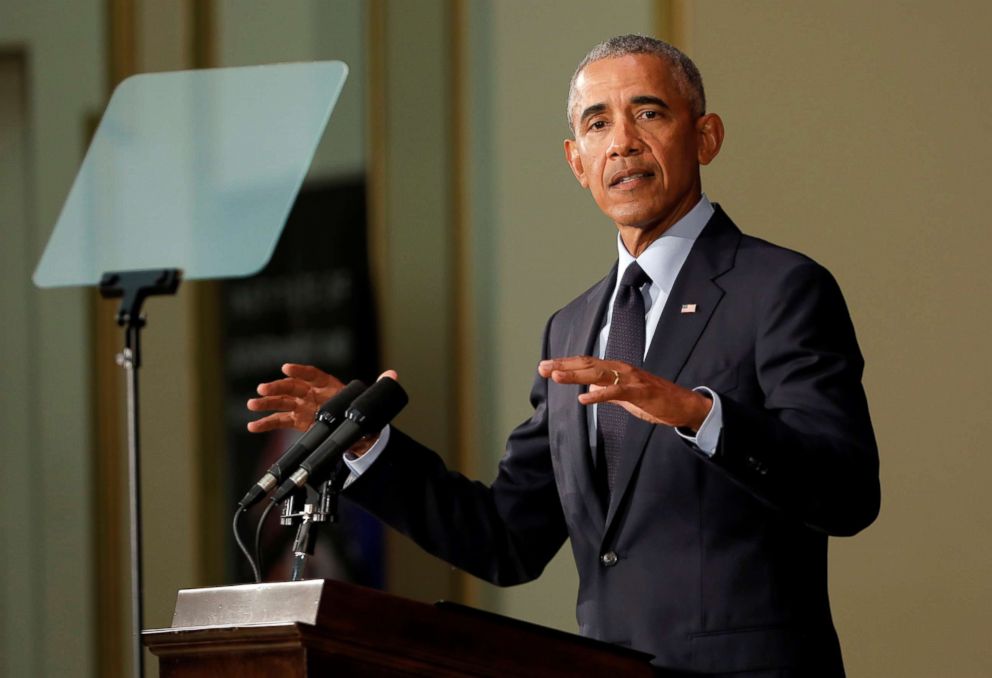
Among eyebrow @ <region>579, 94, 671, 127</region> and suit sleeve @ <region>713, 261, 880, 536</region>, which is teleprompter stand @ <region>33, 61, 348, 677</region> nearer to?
eyebrow @ <region>579, 94, 671, 127</region>

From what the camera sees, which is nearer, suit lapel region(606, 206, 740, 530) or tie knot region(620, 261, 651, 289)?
suit lapel region(606, 206, 740, 530)

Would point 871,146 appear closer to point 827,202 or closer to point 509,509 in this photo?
point 827,202

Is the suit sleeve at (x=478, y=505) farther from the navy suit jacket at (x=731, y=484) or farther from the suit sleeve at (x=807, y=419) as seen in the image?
the suit sleeve at (x=807, y=419)

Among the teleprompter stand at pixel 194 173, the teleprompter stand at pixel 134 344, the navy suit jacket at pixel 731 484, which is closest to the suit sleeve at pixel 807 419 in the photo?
the navy suit jacket at pixel 731 484

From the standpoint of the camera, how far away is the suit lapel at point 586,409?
6.98ft

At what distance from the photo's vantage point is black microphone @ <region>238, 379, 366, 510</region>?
1834 mm

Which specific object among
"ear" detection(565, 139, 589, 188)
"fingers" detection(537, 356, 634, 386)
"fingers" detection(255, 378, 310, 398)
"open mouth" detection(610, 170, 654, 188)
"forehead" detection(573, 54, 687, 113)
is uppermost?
"forehead" detection(573, 54, 687, 113)

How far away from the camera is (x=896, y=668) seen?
3502 millimetres

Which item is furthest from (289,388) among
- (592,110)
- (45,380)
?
(45,380)

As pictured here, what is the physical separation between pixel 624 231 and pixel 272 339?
2.37 m

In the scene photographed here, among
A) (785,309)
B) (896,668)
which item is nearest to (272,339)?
(896,668)

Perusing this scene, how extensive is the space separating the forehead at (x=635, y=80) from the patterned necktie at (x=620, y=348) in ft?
0.86

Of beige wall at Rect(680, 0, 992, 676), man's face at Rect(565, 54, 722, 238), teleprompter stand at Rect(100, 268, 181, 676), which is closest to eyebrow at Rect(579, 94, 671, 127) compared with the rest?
man's face at Rect(565, 54, 722, 238)

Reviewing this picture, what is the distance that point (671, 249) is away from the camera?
7.45 feet
